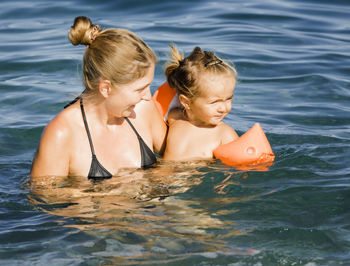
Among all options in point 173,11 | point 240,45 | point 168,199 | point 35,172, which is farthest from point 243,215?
point 173,11

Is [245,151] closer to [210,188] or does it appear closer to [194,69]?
[210,188]

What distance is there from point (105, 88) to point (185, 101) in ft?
2.96

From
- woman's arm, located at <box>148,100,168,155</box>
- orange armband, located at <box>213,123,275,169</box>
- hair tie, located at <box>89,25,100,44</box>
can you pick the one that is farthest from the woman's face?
orange armband, located at <box>213,123,275,169</box>

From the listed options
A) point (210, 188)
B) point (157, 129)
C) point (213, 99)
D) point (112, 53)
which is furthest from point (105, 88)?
point (210, 188)

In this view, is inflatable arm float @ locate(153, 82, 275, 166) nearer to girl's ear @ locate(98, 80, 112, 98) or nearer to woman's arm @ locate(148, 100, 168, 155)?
woman's arm @ locate(148, 100, 168, 155)

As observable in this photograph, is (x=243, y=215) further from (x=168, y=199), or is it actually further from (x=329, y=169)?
(x=329, y=169)

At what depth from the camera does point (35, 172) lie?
14.4ft

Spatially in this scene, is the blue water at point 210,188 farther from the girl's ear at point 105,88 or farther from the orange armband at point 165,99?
the orange armband at point 165,99

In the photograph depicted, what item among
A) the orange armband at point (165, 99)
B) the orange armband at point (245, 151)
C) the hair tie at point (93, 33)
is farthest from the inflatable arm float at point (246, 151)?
the hair tie at point (93, 33)

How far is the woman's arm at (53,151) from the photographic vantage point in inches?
168

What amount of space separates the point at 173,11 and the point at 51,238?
9293 mm

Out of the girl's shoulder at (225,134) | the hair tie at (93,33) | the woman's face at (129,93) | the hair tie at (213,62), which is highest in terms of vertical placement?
the hair tie at (93,33)

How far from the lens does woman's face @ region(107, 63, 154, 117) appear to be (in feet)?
14.2

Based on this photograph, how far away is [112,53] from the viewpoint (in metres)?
4.21
